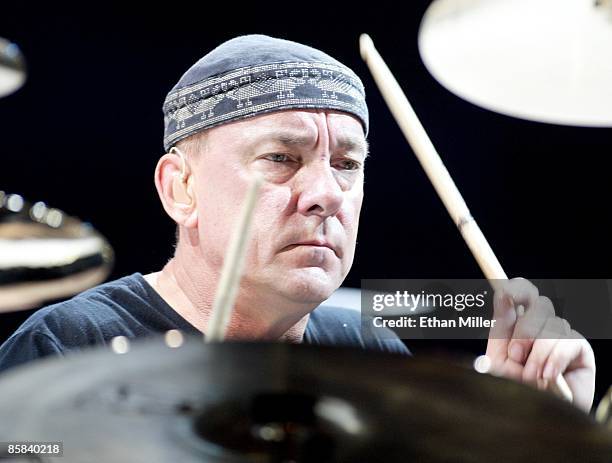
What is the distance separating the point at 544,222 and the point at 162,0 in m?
0.98

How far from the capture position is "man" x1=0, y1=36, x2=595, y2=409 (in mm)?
1477

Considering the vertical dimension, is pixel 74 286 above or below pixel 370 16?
below

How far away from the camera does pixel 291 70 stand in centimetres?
154

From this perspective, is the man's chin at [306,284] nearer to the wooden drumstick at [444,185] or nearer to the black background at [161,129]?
the wooden drumstick at [444,185]

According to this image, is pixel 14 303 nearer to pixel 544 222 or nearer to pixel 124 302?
pixel 124 302

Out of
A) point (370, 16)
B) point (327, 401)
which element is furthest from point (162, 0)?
point (327, 401)

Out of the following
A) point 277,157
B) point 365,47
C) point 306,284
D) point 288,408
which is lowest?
point 288,408

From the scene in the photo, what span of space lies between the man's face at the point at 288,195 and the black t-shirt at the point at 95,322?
0.42 ft

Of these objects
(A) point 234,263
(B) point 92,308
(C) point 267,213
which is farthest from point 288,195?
(A) point 234,263

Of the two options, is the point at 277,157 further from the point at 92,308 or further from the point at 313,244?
the point at 92,308

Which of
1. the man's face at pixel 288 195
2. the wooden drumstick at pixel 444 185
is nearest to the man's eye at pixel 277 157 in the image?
the man's face at pixel 288 195

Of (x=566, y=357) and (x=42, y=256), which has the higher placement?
(x=42, y=256)

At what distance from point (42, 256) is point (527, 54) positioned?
0.82 meters

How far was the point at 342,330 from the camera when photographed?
179 cm
